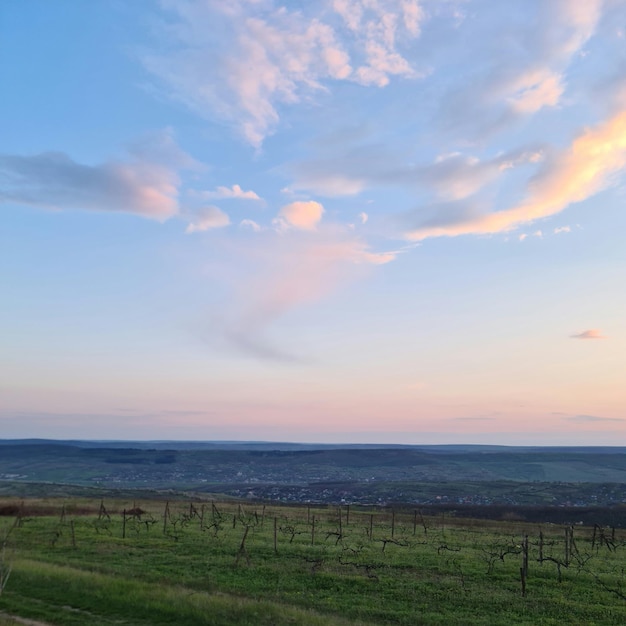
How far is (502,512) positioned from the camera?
75.2 m

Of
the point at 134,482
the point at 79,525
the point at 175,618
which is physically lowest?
the point at 134,482

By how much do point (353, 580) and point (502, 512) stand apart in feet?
205

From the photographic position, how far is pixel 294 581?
2067 centimetres

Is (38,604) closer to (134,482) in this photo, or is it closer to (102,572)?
(102,572)

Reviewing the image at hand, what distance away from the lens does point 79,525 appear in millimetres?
36875

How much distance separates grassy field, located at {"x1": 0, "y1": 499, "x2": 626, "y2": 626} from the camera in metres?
15.8

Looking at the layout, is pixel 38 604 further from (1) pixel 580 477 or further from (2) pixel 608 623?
(1) pixel 580 477

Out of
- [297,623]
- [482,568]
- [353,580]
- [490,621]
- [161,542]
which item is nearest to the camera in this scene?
[297,623]

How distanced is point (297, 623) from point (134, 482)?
15733 centimetres

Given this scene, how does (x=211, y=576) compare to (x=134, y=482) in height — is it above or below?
above

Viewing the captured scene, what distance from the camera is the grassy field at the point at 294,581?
15844mm

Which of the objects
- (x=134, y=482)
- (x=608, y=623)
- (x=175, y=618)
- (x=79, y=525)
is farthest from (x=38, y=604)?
(x=134, y=482)

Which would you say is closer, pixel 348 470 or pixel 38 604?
pixel 38 604

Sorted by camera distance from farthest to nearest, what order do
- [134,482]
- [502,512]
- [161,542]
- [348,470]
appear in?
1. [348,470]
2. [134,482]
3. [502,512]
4. [161,542]
